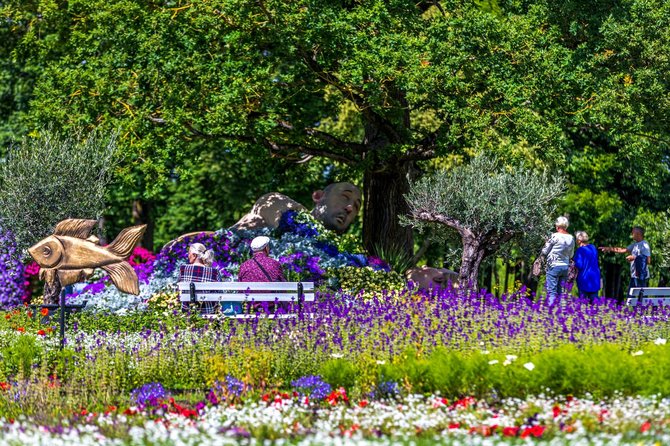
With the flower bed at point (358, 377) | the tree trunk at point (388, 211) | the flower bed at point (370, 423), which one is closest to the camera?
the flower bed at point (370, 423)

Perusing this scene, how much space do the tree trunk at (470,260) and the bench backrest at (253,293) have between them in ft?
10.5

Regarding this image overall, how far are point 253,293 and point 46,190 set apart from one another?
421cm

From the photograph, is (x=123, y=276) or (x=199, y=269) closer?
(x=123, y=276)

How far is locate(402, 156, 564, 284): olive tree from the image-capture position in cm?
Answer: 1574

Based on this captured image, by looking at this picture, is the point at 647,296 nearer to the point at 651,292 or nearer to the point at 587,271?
the point at 651,292

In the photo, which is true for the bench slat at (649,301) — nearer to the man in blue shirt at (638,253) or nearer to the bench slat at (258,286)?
the man in blue shirt at (638,253)

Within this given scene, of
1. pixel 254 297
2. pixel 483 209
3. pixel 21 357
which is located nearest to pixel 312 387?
pixel 21 357

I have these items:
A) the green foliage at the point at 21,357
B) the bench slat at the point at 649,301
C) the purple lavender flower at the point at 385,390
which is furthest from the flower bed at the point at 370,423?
the bench slat at the point at 649,301

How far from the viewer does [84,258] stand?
43.3ft

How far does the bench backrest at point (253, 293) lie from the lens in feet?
43.2

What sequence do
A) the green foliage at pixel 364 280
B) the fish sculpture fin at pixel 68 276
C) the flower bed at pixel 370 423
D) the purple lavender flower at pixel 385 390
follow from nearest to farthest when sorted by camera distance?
1. the flower bed at pixel 370 423
2. the purple lavender flower at pixel 385 390
3. the fish sculpture fin at pixel 68 276
4. the green foliage at pixel 364 280

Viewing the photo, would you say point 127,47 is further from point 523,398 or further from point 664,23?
point 523,398

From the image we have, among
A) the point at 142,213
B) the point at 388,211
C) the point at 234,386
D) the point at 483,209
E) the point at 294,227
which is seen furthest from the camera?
the point at 142,213

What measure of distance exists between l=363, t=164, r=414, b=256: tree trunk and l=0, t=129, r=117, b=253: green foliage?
565cm
